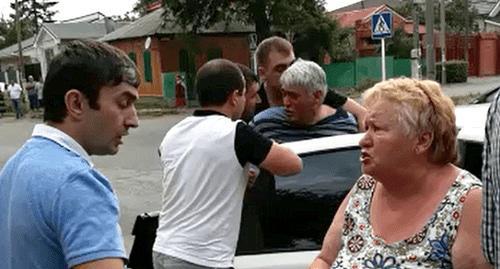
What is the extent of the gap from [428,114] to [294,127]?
4.47 ft

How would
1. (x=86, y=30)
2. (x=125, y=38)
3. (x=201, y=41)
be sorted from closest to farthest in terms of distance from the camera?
(x=201, y=41) < (x=125, y=38) < (x=86, y=30)

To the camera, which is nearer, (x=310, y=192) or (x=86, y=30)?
(x=310, y=192)

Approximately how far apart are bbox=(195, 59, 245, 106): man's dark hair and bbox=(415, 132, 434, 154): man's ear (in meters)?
1.04

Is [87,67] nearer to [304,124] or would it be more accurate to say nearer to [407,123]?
[407,123]

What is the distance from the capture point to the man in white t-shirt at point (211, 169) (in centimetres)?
291

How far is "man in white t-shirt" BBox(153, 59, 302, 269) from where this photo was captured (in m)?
2.91

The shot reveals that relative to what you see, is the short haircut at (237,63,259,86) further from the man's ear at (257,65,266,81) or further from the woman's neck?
the woman's neck

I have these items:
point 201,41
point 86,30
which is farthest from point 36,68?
point 201,41

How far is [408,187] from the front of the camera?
2.29m

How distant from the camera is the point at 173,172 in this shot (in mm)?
3070

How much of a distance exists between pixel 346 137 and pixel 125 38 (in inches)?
1223

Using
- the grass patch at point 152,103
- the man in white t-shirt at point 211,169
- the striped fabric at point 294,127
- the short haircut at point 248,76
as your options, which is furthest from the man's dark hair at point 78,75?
the grass patch at point 152,103

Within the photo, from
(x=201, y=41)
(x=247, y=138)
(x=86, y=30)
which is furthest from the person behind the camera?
(x=86, y=30)

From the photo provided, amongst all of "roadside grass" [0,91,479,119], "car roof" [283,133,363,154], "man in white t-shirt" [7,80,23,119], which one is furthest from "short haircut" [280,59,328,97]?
"man in white t-shirt" [7,80,23,119]
